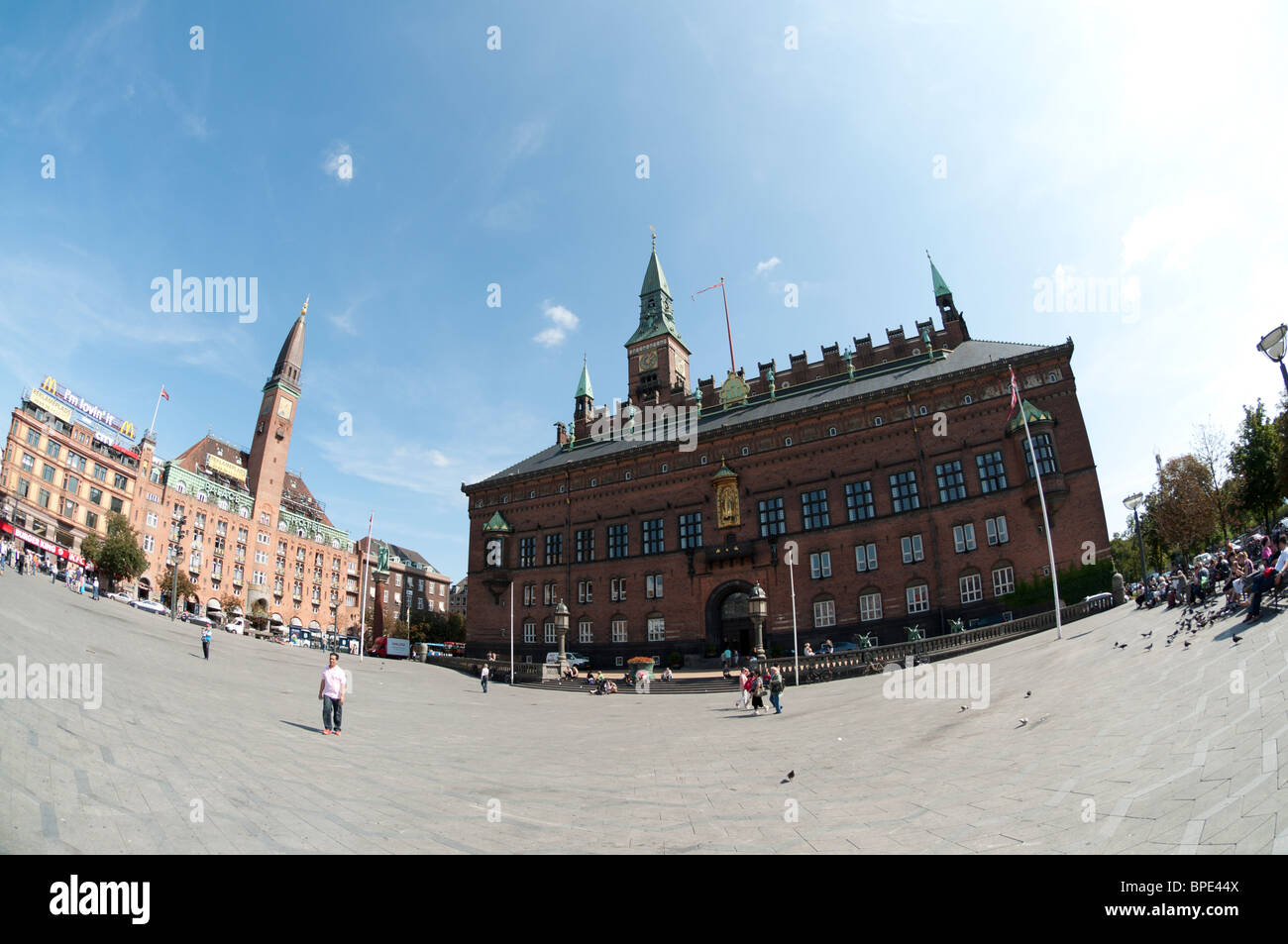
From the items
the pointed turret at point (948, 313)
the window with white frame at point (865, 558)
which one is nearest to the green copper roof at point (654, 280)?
the pointed turret at point (948, 313)

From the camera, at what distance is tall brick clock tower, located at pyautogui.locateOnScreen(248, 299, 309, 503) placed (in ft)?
298

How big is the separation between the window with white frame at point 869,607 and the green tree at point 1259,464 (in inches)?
1200

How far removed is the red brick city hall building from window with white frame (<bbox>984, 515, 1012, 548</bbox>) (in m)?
0.09

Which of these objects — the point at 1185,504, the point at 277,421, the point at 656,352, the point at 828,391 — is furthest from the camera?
the point at 277,421

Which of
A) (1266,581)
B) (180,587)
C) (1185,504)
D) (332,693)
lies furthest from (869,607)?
(180,587)

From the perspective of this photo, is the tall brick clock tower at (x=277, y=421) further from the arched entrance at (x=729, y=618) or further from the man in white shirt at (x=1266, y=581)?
the man in white shirt at (x=1266, y=581)

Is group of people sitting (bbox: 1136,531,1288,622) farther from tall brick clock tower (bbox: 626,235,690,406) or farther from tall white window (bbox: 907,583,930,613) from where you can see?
tall brick clock tower (bbox: 626,235,690,406)

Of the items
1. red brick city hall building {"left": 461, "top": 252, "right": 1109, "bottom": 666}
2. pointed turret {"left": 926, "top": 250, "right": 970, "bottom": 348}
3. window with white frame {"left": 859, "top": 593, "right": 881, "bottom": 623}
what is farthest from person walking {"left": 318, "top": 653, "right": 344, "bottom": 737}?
pointed turret {"left": 926, "top": 250, "right": 970, "bottom": 348}

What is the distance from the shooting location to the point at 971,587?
36.5m

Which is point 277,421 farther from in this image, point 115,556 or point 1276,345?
point 1276,345

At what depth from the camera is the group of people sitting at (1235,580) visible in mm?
13664

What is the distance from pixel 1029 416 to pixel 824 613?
17118 millimetres
